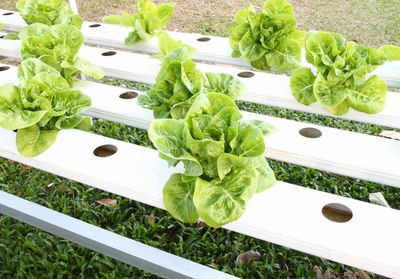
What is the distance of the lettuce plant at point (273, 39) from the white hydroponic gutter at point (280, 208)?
2.43 ft

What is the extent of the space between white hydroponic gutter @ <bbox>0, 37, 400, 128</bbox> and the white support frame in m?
0.72

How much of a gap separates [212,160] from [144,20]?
4.03 feet

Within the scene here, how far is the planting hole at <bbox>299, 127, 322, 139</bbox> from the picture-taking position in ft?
4.40

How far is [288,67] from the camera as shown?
1.65 metres

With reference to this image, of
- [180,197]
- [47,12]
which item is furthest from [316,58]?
[47,12]

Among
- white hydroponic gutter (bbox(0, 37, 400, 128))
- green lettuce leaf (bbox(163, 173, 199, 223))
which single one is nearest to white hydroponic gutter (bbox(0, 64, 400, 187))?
white hydroponic gutter (bbox(0, 37, 400, 128))

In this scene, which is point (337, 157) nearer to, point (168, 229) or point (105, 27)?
point (168, 229)

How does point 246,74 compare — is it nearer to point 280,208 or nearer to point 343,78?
point 343,78

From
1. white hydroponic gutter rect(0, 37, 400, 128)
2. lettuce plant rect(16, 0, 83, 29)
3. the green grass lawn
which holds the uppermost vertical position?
lettuce plant rect(16, 0, 83, 29)

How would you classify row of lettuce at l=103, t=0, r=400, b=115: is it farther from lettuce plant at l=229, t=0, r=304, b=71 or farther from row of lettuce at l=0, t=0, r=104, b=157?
row of lettuce at l=0, t=0, r=104, b=157

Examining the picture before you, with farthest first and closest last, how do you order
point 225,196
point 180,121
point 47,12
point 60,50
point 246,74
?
point 47,12 < point 246,74 < point 60,50 < point 180,121 < point 225,196

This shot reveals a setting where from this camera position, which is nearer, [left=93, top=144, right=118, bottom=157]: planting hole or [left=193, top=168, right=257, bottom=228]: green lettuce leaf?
[left=193, top=168, right=257, bottom=228]: green lettuce leaf

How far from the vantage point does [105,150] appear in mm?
1337

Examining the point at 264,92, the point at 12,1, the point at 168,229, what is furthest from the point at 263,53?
the point at 12,1
